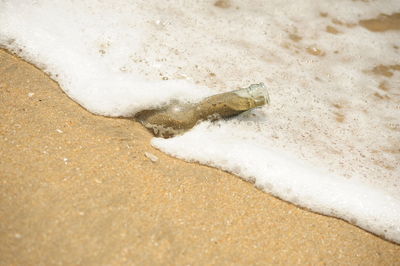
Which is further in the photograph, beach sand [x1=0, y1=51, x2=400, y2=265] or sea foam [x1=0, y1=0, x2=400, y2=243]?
sea foam [x1=0, y1=0, x2=400, y2=243]

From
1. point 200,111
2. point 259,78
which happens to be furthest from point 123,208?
point 259,78

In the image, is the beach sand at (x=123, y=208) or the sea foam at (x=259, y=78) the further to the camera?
the sea foam at (x=259, y=78)

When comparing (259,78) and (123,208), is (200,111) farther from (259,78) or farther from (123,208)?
(123,208)

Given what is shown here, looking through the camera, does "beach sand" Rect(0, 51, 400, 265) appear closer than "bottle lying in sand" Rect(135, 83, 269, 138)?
Yes

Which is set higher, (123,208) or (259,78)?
(259,78)
